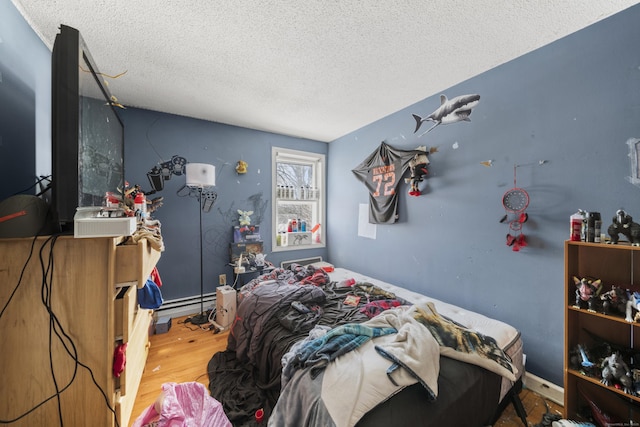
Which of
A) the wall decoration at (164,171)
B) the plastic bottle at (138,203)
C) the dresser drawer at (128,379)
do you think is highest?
the wall decoration at (164,171)

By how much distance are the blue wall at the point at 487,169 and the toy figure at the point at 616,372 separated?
1.33 ft

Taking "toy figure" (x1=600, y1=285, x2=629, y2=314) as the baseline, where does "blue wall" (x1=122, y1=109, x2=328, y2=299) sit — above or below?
above

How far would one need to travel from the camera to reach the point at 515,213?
5.73 ft

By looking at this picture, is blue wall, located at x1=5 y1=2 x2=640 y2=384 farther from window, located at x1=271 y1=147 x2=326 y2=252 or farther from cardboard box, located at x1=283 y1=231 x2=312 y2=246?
cardboard box, located at x1=283 y1=231 x2=312 y2=246

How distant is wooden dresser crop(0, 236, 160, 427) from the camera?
0.96 metres

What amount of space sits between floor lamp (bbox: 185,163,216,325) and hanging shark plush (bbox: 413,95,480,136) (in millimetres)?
2392

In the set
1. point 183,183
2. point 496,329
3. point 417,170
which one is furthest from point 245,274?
point 496,329

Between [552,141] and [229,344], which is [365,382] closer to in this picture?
[229,344]

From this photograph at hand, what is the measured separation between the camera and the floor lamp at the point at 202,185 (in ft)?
8.25

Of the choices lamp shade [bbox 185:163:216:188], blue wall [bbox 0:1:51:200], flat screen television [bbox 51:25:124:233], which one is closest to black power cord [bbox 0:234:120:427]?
flat screen television [bbox 51:25:124:233]

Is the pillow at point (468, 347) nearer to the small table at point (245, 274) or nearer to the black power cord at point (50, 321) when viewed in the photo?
the black power cord at point (50, 321)

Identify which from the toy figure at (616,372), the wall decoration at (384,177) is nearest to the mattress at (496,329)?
the toy figure at (616,372)

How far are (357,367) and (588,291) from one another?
51.6 inches

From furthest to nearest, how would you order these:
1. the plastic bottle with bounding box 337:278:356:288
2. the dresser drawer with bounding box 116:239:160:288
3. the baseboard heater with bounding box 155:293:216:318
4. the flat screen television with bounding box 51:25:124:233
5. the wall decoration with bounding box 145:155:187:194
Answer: the baseboard heater with bounding box 155:293:216:318 → the wall decoration with bounding box 145:155:187:194 → the plastic bottle with bounding box 337:278:356:288 → the dresser drawer with bounding box 116:239:160:288 → the flat screen television with bounding box 51:25:124:233
